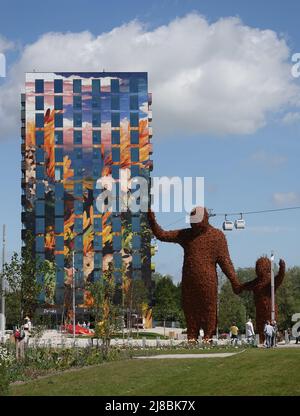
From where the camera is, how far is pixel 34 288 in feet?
93.1

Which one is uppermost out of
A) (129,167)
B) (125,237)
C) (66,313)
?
(129,167)

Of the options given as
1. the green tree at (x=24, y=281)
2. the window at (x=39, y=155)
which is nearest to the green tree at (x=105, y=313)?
the green tree at (x=24, y=281)

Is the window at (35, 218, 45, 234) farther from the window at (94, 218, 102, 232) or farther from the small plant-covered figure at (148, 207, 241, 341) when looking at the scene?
the small plant-covered figure at (148, 207, 241, 341)

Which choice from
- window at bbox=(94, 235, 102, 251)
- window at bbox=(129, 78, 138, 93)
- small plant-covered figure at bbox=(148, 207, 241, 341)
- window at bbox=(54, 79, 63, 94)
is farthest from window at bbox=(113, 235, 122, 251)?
small plant-covered figure at bbox=(148, 207, 241, 341)

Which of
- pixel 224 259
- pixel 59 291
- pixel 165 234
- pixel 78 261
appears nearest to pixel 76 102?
pixel 78 261

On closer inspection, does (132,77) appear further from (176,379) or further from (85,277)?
(176,379)

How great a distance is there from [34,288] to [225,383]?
37.9 feet

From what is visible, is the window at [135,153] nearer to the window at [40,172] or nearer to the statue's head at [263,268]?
the window at [40,172]

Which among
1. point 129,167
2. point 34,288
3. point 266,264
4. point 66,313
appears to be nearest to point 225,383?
point 34,288

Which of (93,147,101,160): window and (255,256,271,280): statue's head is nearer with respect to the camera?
(255,256,271,280): statue's head

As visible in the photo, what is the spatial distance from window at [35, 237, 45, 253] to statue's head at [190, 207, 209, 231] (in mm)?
52441

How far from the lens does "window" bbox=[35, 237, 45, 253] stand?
89.0 meters

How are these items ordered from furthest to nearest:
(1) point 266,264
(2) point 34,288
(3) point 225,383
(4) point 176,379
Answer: (1) point 266,264 < (2) point 34,288 < (4) point 176,379 < (3) point 225,383

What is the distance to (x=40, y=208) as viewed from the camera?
296ft
